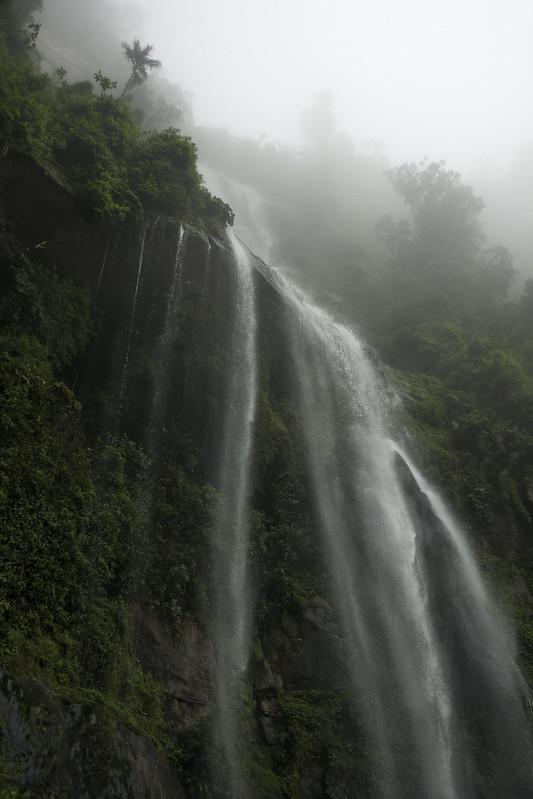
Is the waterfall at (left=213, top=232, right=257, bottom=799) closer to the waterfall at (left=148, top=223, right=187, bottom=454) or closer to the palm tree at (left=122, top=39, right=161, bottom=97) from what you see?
the waterfall at (left=148, top=223, right=187, bottom=454)

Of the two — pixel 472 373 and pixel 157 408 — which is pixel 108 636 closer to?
pixel 157 408

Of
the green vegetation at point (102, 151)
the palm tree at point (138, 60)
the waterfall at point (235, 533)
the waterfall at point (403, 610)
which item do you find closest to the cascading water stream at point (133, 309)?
the green vegetation at point (102, 151)

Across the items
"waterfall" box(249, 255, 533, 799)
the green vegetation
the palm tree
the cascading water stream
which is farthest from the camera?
the palm tree

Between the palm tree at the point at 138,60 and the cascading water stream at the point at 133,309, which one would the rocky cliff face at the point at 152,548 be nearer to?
the cascading water stream at the point at 133,309

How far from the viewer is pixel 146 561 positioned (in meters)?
11.2

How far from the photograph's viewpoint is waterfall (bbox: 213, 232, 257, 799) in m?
10.4

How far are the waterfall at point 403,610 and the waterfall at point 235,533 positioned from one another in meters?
1.87

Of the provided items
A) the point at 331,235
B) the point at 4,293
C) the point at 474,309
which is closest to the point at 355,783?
the point at 4,293

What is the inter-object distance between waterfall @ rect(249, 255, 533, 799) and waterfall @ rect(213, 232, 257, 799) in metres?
1.87

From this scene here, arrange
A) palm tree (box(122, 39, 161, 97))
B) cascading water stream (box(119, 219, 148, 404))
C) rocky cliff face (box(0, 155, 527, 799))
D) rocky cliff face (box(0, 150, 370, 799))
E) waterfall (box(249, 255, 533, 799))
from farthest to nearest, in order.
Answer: palm tree (box(122, 39, 161, 97)) < cascading water stream (box(119, 219, 148, 404)) < waterfall (box(249, 255, 533, 799)) < rocky cliff face (box(0, 155, 527, 799)) < rocky cliff face (box(0, 150, 370, 799))

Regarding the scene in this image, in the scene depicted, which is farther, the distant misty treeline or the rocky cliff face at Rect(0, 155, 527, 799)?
the distant misty treeline

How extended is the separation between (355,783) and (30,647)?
7.68 m

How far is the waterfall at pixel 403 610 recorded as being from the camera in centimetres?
1138

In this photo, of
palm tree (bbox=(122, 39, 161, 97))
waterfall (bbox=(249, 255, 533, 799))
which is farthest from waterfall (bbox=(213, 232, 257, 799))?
palm tree (bbox=(122, 39, 161, 97))
